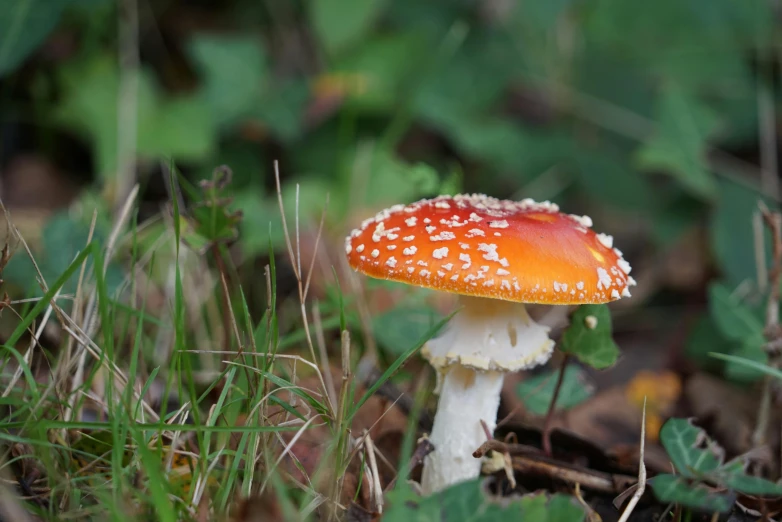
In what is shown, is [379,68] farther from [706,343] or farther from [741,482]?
[741,482]

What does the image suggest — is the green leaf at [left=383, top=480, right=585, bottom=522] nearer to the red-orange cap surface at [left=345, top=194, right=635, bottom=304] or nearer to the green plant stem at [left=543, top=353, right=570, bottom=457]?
the red-orange cap surface at [left=345, top=194, right=635, bottom=304]

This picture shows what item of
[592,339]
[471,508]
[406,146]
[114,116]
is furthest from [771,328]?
[114,116]

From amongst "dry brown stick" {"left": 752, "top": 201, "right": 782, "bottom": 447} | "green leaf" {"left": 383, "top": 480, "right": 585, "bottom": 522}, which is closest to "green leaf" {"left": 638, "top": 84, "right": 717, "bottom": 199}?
"dry brown stick" {"left": 752, "top": 201, "right": 782, "bottom": 447}

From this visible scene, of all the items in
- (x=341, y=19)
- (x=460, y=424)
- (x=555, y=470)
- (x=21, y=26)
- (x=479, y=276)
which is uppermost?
(x=341, y=19)

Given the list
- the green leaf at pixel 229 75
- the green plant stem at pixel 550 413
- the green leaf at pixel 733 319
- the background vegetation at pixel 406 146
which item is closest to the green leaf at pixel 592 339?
the green plant stem at pixel 550 413

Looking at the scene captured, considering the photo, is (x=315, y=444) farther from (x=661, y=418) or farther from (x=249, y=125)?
(x=249, y=125)

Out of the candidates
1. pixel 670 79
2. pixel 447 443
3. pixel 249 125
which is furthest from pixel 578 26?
pixel 447 443
